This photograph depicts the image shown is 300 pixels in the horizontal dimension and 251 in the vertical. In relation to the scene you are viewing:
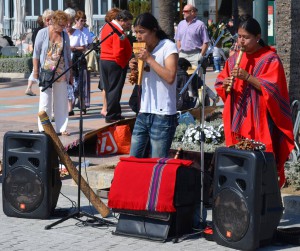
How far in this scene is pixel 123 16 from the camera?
13586 mm

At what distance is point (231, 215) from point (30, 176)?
6.58ft

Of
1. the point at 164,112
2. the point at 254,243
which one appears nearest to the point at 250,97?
the point at 164,112

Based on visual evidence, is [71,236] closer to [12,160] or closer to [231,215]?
[12,160]

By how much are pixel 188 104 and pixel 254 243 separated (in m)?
6.48

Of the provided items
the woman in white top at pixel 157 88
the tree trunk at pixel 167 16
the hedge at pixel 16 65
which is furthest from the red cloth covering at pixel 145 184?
the hedge at pixel 16 65

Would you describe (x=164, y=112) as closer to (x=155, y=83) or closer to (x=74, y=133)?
(x=155, y=83)

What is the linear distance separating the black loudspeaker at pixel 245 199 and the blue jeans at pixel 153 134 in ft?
2.26

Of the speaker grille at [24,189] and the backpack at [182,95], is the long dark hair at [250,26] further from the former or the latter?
A: the backpack at [182,95]

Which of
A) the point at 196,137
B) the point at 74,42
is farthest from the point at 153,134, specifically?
the point at 74,42

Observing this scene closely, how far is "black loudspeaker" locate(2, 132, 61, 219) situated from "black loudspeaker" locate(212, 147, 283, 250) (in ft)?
5.46

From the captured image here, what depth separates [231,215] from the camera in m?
7.25

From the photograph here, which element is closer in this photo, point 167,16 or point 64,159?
point 64,159

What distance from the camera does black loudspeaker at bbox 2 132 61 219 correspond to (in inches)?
325

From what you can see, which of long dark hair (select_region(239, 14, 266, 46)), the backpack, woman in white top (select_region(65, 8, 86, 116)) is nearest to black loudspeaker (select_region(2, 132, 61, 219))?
long dark hair (select_region(239, 14, 266, 46))
